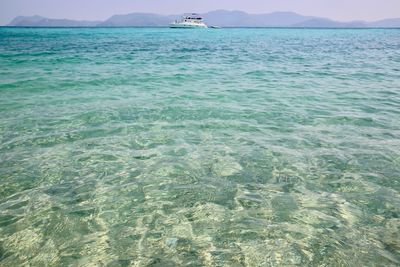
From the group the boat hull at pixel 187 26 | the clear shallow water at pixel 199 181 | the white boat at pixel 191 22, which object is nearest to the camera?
the clear shallow water at pixel 199 181

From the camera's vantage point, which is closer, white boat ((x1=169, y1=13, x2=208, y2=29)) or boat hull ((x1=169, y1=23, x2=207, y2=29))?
white boat ((x1=169, y1=13, x2=208, y2=29))

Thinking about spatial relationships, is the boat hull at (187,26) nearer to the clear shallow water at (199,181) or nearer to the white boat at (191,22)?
the white boat at (191,22)

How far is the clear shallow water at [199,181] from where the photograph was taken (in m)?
4.12

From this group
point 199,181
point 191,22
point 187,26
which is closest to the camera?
point 199,181

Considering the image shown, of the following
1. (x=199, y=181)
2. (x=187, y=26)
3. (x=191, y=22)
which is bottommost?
(x=187, y=26)

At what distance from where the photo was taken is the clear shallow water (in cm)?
412

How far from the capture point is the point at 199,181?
5.92 m

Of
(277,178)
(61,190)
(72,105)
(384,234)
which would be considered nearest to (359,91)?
(277,178)

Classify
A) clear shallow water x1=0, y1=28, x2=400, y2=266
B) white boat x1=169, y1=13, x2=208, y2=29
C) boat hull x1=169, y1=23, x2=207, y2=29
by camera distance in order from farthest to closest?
1. boat hull x1=169, y1=23, x2=207, y2=29
2. white boat x1=169, y1=13, x2=208, y2=29
3. clear shallow water x1=0, y1=28, x2=400, y2=266

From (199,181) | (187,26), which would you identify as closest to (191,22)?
(187,26)

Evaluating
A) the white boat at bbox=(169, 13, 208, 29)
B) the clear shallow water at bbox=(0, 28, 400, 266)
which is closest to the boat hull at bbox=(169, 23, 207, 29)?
the white boat at bbox=(169, 13, 208, 29)

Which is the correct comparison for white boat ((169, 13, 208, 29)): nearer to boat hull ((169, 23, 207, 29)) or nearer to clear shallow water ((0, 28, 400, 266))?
boat hull ((169, 23, 207, 29))

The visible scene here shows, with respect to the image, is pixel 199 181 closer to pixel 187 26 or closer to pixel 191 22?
pixel 191 22

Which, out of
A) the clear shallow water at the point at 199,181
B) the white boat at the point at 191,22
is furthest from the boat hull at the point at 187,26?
the clear shallow water at the point at 199,181
